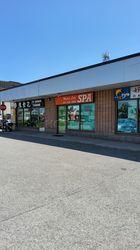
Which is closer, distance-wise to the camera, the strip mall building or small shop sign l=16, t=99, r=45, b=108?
the strip mall building

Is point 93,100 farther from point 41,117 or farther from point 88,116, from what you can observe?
point 41,117

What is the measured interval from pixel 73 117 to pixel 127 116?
520cm

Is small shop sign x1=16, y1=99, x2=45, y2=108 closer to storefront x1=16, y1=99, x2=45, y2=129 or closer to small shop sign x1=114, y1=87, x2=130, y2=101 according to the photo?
storefront x1=16, y1=99, x2=45, y2=129

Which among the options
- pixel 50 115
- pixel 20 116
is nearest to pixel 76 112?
pixel 50 115

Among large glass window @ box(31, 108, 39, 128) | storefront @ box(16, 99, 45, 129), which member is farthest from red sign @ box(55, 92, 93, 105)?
large glass window @ box(31, 108, 39, 128)

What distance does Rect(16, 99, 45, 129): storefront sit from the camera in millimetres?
22438

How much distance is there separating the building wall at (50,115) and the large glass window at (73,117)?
1.86 m

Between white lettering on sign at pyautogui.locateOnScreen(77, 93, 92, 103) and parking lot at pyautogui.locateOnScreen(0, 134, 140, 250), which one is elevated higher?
white lettering on sign at pyautogui.locateOnScreen(77, 93, 92, 103)

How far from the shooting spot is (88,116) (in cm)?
1745

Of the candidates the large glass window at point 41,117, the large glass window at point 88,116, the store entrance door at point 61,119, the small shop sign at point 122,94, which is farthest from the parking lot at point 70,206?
the large glass window at point 41,117

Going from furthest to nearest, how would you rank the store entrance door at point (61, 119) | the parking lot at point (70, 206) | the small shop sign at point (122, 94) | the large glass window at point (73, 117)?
the store entrance door at point (61, 119)
the large glass window at point (73, 117)
the small shop sign at point (122, 94)
the parking lot at point (70, 206)

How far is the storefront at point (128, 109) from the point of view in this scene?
46.6ft

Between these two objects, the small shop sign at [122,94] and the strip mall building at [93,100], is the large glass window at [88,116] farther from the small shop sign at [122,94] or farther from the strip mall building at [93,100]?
the small shop sign at [122,94]

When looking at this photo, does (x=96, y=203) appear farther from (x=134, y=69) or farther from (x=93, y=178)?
(x=134, y=69)
